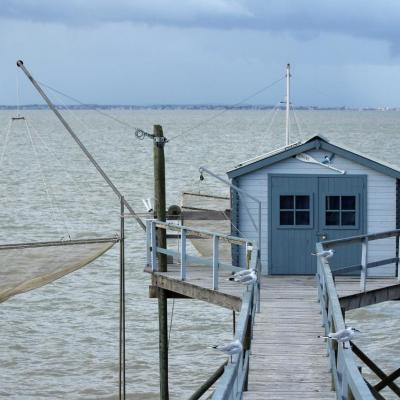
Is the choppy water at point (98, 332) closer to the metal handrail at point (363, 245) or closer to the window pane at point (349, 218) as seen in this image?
the window pane at point (349, 218)

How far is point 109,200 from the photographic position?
59.2 meters

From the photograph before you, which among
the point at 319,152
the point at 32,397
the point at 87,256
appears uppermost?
the point at 319,152

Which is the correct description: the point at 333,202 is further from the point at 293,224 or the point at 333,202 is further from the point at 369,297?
the point at 369,297

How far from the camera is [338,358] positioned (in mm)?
11039

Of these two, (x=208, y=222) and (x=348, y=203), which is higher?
(x=348, y=203)

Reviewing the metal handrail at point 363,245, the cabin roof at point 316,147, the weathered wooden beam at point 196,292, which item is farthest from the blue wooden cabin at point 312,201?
the weathered wooden beam at point 196,292

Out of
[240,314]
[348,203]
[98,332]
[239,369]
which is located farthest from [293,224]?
[98,332]

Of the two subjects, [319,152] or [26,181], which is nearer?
[319,152]

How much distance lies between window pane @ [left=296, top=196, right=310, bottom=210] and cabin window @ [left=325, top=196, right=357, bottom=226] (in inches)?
13.9

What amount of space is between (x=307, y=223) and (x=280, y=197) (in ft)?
2.26

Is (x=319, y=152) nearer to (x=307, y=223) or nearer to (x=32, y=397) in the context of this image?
(x=307, y=223)

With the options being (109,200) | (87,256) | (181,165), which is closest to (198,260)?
(87,256)

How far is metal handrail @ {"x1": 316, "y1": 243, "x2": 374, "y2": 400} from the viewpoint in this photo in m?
9.12

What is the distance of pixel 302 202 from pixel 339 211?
0.71 m
